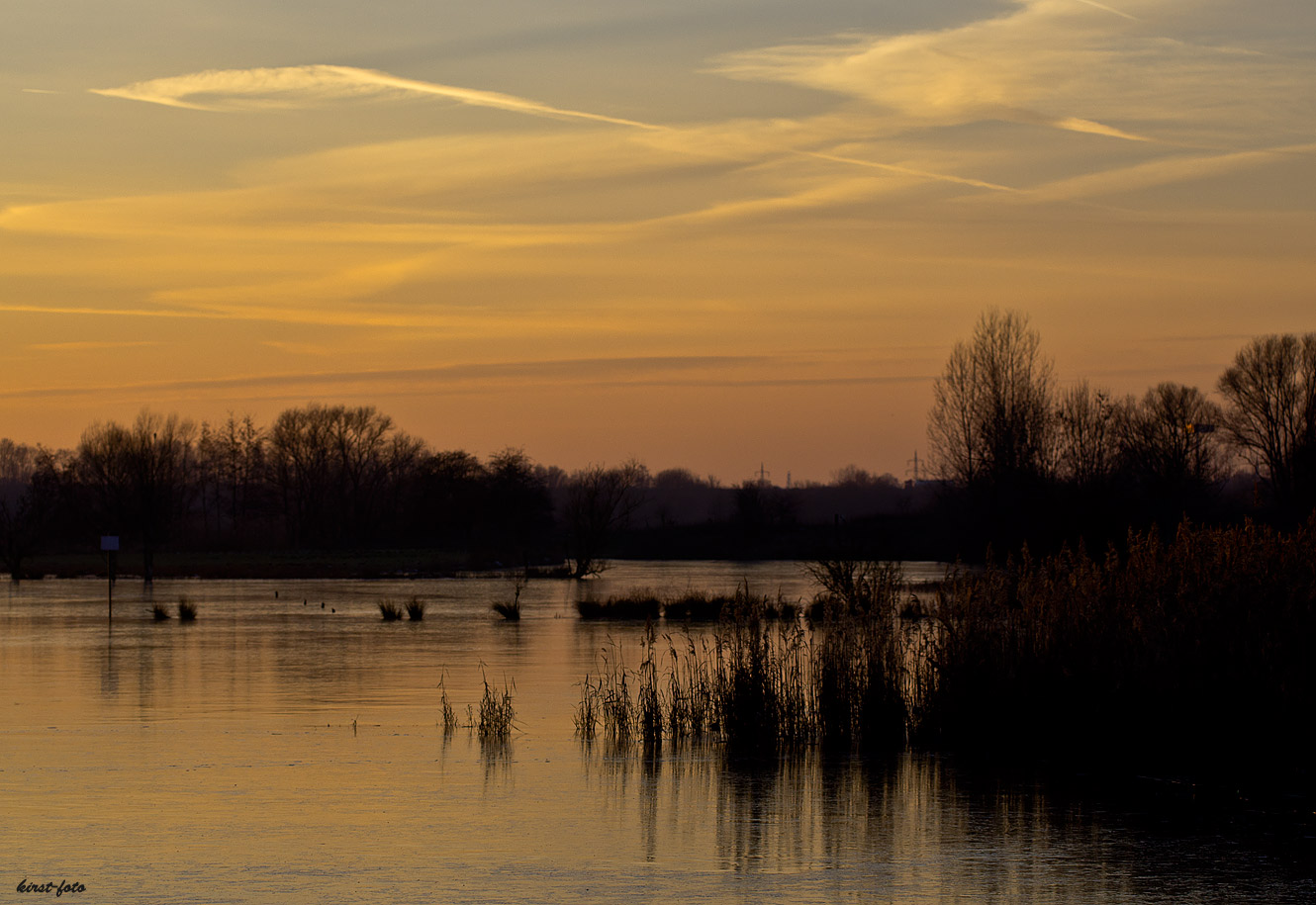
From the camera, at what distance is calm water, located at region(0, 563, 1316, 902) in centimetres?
947

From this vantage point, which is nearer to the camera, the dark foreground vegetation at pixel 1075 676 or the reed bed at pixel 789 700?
the dark foreground vegetation at pixel 1075 676

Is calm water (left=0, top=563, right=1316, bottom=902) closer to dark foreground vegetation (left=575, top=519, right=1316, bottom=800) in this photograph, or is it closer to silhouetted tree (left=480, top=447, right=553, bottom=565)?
dark foreground vegetation (left=575, top=519, right=1316, bottom=800)

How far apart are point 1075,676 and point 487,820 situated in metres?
6.94

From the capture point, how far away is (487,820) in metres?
11.6

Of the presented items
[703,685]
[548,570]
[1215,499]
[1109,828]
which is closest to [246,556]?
[548,570]

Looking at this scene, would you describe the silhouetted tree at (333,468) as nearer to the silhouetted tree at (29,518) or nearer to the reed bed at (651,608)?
the silhouetted tree at (29,518)

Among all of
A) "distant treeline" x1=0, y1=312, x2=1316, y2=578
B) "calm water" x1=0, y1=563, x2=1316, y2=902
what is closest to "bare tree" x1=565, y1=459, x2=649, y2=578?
"distant treeline" x1=0, y1=312, x2=1316, y2=578

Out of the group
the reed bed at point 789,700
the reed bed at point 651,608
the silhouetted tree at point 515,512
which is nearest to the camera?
the reed bed at point 789,700

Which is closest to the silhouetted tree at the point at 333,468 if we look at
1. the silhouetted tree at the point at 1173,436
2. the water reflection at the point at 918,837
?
the silhouetted tree at the point at 1173,436

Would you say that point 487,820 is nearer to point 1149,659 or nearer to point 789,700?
point 789,700

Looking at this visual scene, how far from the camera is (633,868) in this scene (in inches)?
393

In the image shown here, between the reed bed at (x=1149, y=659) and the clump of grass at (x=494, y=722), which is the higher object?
the reed bed at (x=1149, y=659)

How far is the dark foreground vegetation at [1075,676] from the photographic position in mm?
Answer: 14656

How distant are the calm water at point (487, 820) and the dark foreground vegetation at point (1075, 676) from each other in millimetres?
1221
